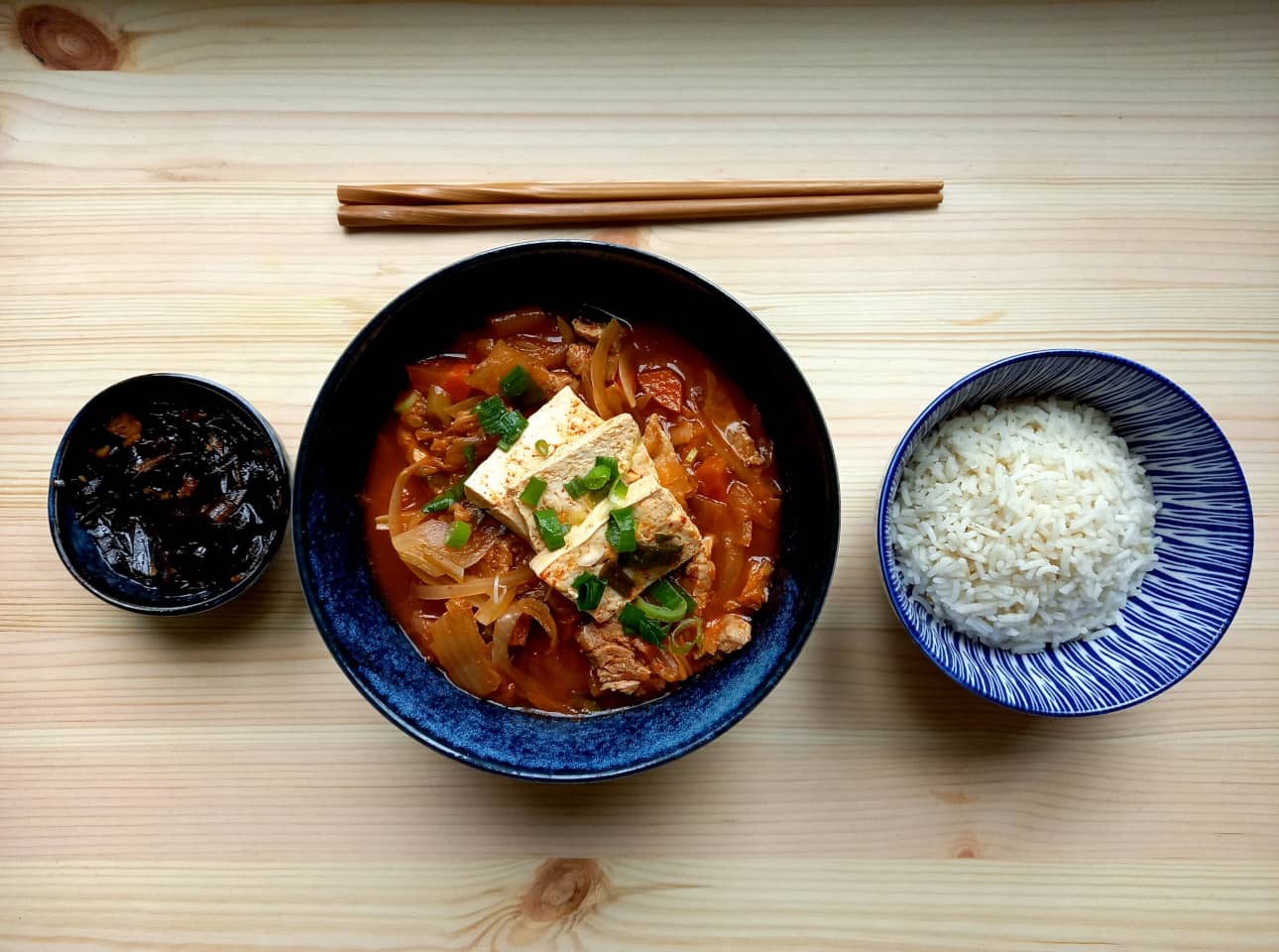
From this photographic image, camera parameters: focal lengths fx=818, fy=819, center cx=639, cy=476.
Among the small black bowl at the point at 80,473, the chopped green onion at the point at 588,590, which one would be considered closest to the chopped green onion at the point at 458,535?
the chopped green onion at the point at 588,590

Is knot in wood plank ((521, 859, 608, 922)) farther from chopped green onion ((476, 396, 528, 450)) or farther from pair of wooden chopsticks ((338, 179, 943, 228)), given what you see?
pair of wooden chopsticks ((338, 179, 943, 228))

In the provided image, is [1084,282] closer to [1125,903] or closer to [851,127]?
[851,127]

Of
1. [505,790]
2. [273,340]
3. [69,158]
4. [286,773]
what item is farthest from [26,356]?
[505,790]

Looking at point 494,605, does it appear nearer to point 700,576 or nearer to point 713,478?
point 700,576

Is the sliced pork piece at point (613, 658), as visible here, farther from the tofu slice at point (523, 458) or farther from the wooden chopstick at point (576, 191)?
the wooden chopstick at point (576, 191)

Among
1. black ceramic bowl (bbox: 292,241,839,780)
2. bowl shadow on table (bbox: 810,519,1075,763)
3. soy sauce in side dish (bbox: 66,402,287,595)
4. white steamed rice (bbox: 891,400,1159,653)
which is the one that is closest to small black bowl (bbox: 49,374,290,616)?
soy sauce in side dish (bbox: 66,402,287,595)

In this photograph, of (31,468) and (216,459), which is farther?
(31,468)
